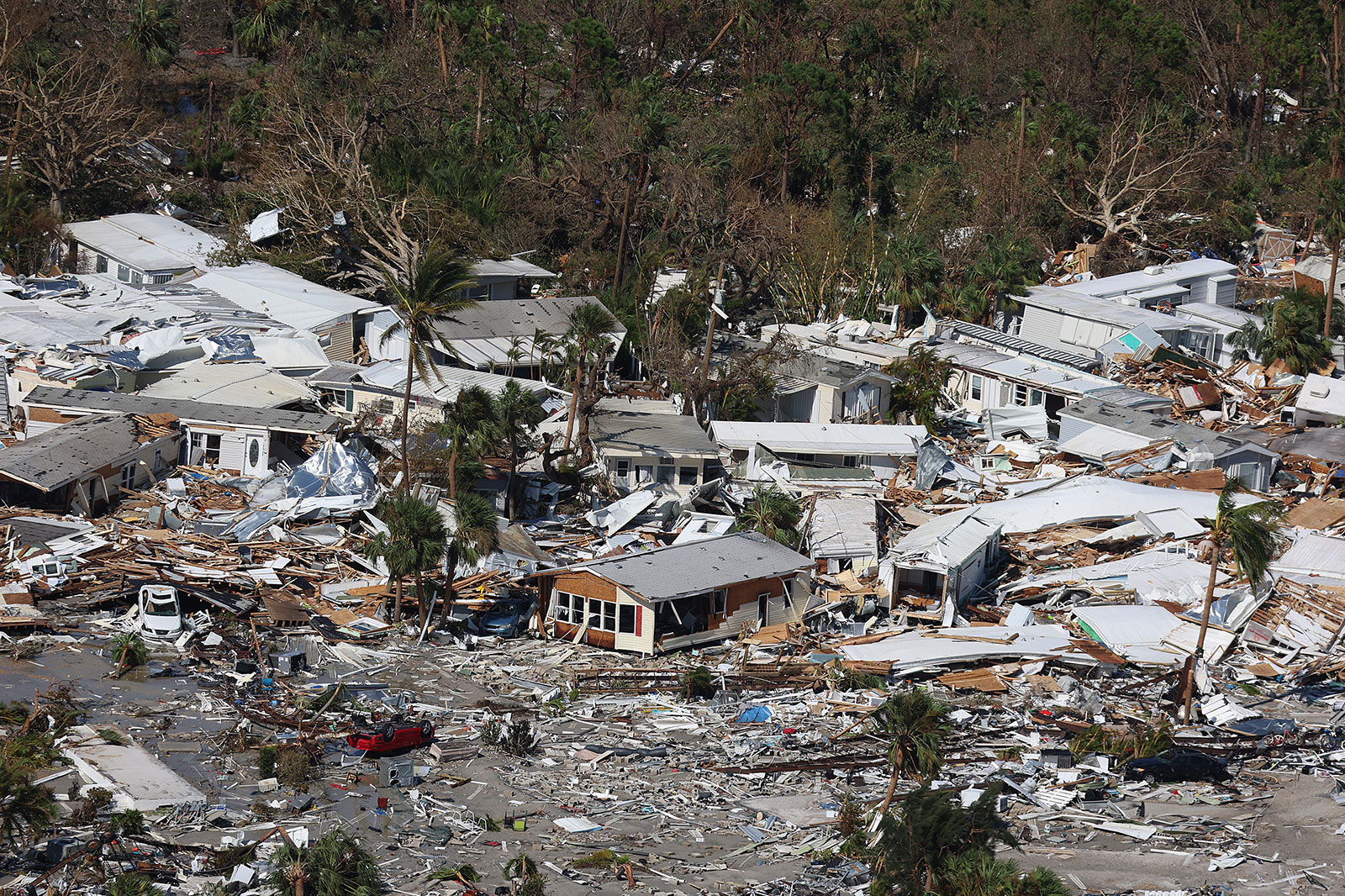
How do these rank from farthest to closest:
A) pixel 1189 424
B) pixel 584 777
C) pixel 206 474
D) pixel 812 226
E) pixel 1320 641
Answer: pixel 812 226 < pixel 1189 424 < pixel 206 474 < pixel 1320 641 < pixel 584 777

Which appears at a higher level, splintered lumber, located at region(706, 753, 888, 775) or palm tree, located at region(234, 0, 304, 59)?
palm tree, located at region(234, 0, 304, 59)

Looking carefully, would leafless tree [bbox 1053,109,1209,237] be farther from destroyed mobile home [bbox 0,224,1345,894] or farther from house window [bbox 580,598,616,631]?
house window [bbox 580,598,616,631]

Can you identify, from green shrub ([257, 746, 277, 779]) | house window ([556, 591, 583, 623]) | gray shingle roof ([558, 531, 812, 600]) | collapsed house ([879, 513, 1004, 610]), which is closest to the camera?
green shrub ([257, 746, 277, 779])

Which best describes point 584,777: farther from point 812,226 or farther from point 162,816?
point 812,226

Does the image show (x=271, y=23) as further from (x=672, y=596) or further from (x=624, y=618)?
(x=672, y=596)

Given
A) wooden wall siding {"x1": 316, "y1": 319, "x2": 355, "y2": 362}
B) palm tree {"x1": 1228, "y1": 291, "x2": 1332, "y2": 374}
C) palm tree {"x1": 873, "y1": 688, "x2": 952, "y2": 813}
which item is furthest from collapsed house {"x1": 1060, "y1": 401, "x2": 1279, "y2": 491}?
palm tree {"x1": 873, "y1": 688, "x2": 952, "y2": 813}

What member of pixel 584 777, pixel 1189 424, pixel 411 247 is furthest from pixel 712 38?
pixel 584 777

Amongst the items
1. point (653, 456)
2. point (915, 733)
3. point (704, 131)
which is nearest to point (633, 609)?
point (653, 456)
